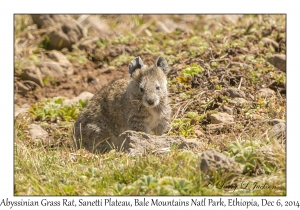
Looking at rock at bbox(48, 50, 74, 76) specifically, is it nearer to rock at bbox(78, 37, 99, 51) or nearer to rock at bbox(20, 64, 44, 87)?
rock at bbox(78, 37, 99, 51)

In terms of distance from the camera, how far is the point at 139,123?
9.01 m

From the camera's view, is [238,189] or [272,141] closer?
[238,189]

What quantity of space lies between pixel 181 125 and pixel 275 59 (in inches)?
123

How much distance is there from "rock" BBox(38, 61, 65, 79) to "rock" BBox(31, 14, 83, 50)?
972 mm

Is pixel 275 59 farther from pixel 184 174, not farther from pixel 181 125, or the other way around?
pixel 184 174

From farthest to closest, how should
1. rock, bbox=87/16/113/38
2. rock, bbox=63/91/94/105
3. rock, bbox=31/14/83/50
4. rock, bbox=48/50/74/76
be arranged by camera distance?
rock, bbox=87/16/113/38, rock, bbox=31/14/83/50, rock, bbox=48/50/74/76, rock, bbox=63/91/94/105

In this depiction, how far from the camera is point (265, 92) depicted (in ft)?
34.2

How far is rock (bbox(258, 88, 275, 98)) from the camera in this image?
408 inches

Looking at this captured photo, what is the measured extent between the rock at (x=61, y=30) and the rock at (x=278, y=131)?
829 centimetres

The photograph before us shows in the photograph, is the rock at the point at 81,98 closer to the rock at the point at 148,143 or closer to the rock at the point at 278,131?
the rock at the point at 148,143

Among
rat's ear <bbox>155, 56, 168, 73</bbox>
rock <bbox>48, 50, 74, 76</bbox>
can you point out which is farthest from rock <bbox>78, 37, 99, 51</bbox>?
rat's ear <bbox>155, 56, 168, 73</bbox>

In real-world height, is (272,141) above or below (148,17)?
below

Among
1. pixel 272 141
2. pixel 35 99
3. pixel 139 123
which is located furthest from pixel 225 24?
pixel 272 141

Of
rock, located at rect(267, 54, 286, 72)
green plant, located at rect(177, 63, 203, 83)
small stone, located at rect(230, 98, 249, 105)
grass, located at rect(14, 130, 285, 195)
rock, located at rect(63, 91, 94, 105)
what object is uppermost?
rock, located at rect(267, 54, 286, 72)
